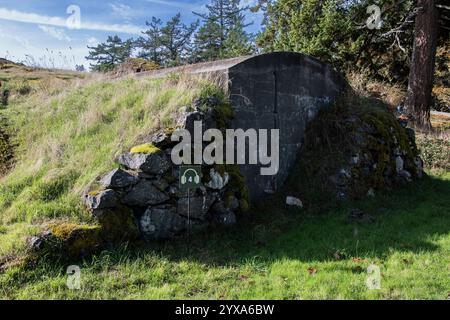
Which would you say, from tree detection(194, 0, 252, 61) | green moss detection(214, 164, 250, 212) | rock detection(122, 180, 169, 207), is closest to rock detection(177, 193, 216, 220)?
rock detection(122, 180, 169, 207)

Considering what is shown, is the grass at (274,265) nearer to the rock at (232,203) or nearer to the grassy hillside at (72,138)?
the rock at (232,203)

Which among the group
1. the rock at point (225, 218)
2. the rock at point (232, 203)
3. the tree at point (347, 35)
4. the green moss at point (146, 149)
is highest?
the tree at point (347, 35)

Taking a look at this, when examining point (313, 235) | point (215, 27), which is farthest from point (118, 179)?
point (215, 27)

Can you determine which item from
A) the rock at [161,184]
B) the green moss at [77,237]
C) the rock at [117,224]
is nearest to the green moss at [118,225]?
the rock at [117,224]

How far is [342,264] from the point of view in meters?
4.97

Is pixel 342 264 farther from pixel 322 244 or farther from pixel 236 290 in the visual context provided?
pixel 236 290

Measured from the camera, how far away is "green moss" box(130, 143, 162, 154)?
19.4 ft

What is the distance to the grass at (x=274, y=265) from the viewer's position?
421 cm

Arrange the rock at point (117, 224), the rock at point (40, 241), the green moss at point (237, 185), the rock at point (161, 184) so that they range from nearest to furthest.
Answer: the rock at point (40, 241)
the rock at point (117, 224)
the rock at point (161, 184)
the green moss at point (237, 185)

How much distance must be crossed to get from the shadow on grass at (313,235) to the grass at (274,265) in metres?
0.01

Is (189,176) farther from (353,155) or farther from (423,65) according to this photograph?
(423,65)

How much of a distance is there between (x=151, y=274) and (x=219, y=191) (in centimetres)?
203

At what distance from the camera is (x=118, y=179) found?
560cm
